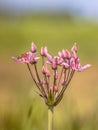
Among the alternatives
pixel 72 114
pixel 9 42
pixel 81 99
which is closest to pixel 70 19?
pixel 9 42

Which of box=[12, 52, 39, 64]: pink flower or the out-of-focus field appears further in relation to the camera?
the out-of-focus field

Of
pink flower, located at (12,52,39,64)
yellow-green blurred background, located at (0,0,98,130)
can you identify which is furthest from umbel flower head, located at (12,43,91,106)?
yellow-green blurred background, located at (0,0,98,130)

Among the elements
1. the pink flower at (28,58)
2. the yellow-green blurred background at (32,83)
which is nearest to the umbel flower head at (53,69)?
the pink flower at (28,58)

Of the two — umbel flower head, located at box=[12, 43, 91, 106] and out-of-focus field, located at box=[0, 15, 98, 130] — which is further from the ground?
out-of-focus field, located at box=[0, 15, 98, 130]

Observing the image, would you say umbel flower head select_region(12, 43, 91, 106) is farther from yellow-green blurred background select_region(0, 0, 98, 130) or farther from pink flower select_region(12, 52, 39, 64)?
yellow-green blurred background select_region(0, 0, 98, 130)

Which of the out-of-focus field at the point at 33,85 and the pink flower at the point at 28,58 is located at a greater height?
the out-of-focus field at the point at 33,85

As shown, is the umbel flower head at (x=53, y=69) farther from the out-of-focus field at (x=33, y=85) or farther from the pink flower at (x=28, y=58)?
the out-of-focus field at (x=33, y=85)

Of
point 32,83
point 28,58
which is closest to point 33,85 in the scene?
point 32,83

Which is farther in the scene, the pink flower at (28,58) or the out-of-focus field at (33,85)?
the out-of-focus field at (33,85)
